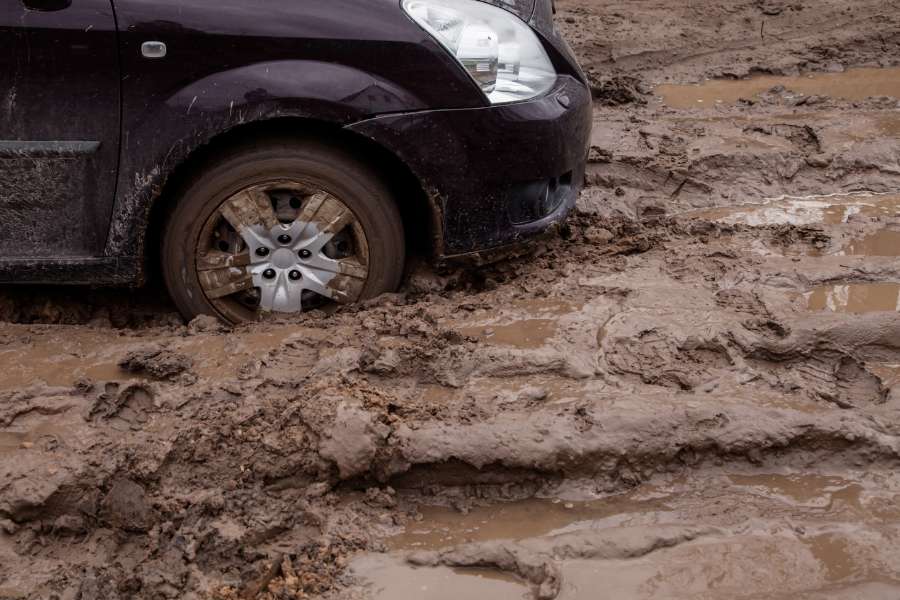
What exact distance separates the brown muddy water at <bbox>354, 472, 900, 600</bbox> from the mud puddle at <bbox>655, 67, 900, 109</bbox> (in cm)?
396

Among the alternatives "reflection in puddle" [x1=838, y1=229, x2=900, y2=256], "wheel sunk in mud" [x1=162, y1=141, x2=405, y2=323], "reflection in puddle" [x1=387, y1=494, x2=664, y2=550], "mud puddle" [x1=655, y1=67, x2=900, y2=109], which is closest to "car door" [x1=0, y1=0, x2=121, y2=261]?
"wheel sunk in mud" [x1=162, y1=141, x2=405, y2=323]

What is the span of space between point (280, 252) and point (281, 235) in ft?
0.23

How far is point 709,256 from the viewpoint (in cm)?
409

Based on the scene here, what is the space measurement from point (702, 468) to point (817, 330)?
2.73 feet

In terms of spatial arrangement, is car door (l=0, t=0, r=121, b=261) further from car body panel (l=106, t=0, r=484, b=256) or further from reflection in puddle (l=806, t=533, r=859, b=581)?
reflection in puddle (l=806, t=533, r=859, b=581)

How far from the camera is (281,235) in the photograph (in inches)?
137

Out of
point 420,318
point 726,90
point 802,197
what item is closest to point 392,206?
point 420,318

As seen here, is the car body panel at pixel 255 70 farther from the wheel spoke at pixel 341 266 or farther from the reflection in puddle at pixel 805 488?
the reflection in puddle at pixel 805 488

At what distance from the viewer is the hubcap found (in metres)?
3.44

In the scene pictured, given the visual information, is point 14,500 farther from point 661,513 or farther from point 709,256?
point 709,256

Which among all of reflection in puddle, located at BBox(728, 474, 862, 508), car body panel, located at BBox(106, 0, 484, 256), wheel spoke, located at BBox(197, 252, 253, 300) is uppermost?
car body panel, located at BBox(106, 0, 484, 256)

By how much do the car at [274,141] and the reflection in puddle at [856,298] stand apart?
1.12 metres

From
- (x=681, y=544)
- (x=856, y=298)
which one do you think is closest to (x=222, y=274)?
(x=681, y=544)

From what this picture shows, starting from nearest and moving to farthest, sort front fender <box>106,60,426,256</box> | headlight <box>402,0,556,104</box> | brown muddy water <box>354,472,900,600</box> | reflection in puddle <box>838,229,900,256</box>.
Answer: brown muddy water <box>354,472,900,600</box>
front fender <box>106,60,426,256</box>
headlight <box>402,0,556,104</box>
reflection in puddle <box>838,229,900,256</box>
